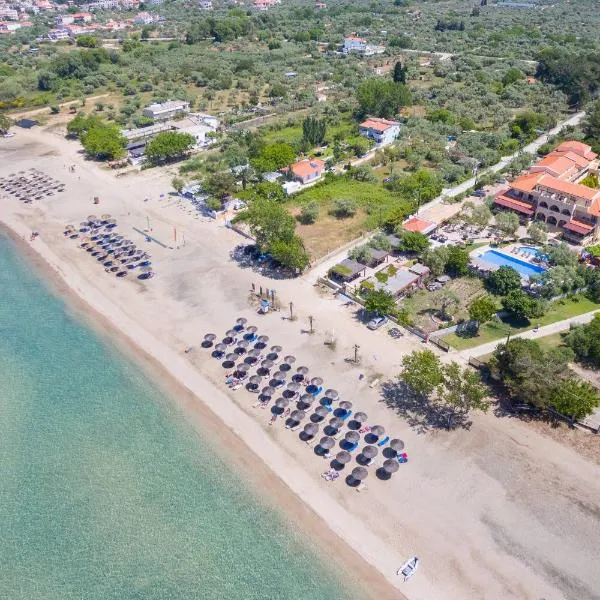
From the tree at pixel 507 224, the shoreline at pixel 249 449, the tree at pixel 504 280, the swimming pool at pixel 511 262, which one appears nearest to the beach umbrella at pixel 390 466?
the shoreline at pixel 249 449

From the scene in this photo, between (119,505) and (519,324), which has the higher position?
(519,324)

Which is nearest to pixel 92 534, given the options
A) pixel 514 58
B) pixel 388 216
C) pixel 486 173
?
pixel 388 216

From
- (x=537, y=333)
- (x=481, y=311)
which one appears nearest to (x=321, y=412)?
(x=481, y=311)

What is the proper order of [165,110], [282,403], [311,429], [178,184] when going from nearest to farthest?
[311,429] < [282,403] < [178,184] < [165,110]

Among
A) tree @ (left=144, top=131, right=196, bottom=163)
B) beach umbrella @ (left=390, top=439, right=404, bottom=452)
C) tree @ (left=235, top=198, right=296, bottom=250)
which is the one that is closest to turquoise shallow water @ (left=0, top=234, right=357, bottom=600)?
beach umbrella @ (left=390, top=439, right=404, bottom=452)

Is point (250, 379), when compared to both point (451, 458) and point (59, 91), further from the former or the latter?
point (59, 91)

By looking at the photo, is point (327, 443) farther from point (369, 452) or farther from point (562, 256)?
point (562, 256)

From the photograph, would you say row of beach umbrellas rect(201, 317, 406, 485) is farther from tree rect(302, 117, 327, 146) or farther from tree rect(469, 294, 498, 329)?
tree rect(302, 117, 327, 146)
